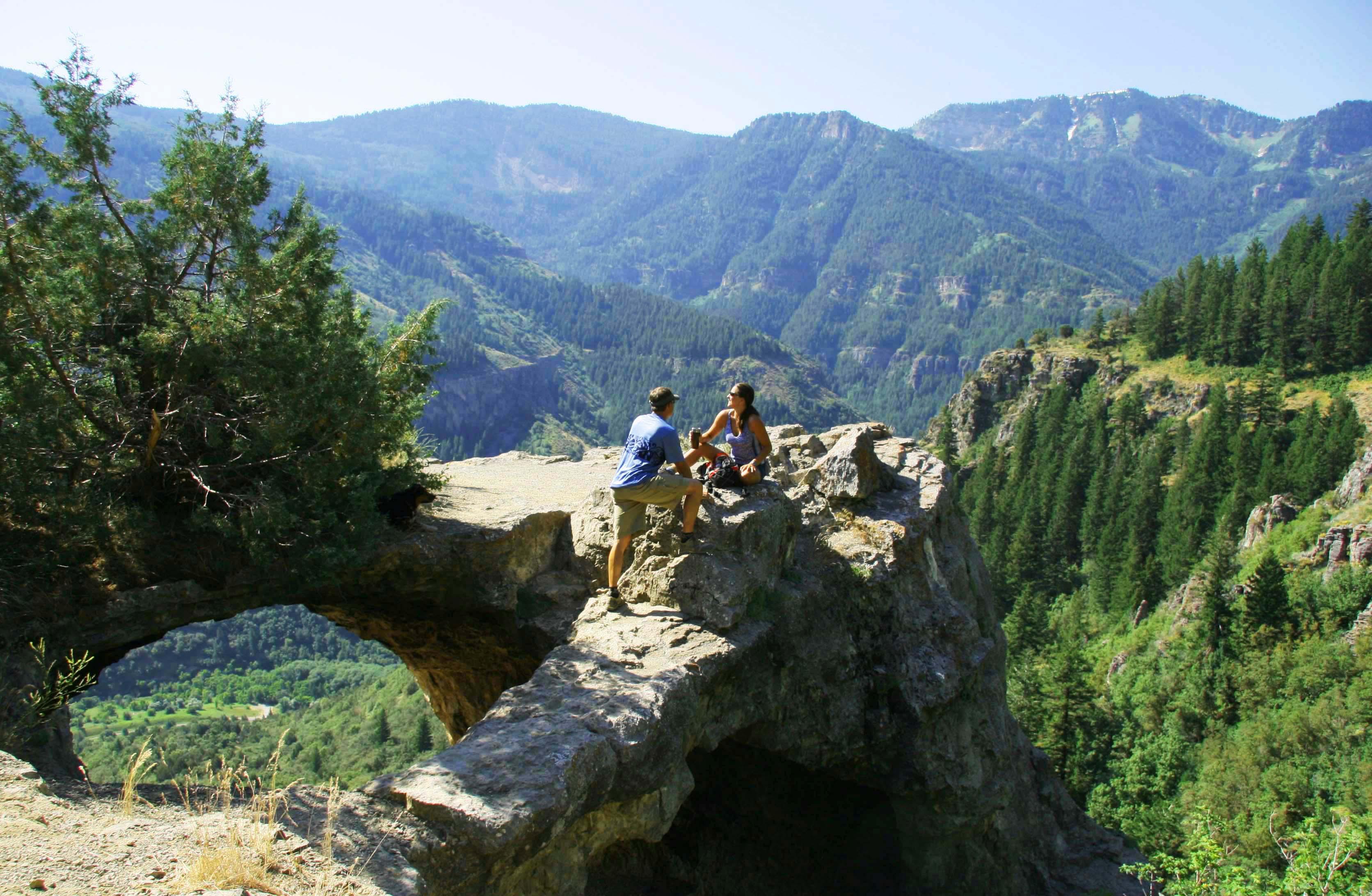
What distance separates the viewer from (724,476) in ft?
48.4

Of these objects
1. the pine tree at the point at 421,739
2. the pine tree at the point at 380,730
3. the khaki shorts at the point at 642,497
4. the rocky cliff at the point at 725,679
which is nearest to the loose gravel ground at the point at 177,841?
the rocky cliff at the point at 725,679

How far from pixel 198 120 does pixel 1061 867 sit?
71.7 ft

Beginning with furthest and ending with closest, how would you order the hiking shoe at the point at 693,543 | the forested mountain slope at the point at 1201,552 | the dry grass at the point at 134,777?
the forested mountain slope at the point at 1201,552
the hiking shoe at the point at 693,543
the dry grass at the point at 134,777

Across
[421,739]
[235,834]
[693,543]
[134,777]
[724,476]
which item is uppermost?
[724,476]

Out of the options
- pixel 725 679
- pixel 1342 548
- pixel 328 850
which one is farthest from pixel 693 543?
pixel 1342 548

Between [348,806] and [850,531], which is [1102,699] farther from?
[348,806]

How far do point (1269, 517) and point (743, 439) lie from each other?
80783mm

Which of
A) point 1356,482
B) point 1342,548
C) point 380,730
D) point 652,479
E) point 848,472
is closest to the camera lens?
point 652,479

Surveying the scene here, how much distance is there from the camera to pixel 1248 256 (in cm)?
12325

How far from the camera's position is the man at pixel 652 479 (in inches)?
507

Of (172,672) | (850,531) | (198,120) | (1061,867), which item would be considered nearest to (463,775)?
(850,531)

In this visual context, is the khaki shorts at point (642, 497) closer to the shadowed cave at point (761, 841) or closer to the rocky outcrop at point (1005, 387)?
the shadowed cave at point (761, 841)

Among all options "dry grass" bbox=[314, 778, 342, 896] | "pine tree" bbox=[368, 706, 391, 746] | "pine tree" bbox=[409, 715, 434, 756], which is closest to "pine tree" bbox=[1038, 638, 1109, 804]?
"pine tree" bbox=[409, 715, 434, 756]

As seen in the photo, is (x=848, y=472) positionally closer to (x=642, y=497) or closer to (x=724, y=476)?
(x=724, y=476)
